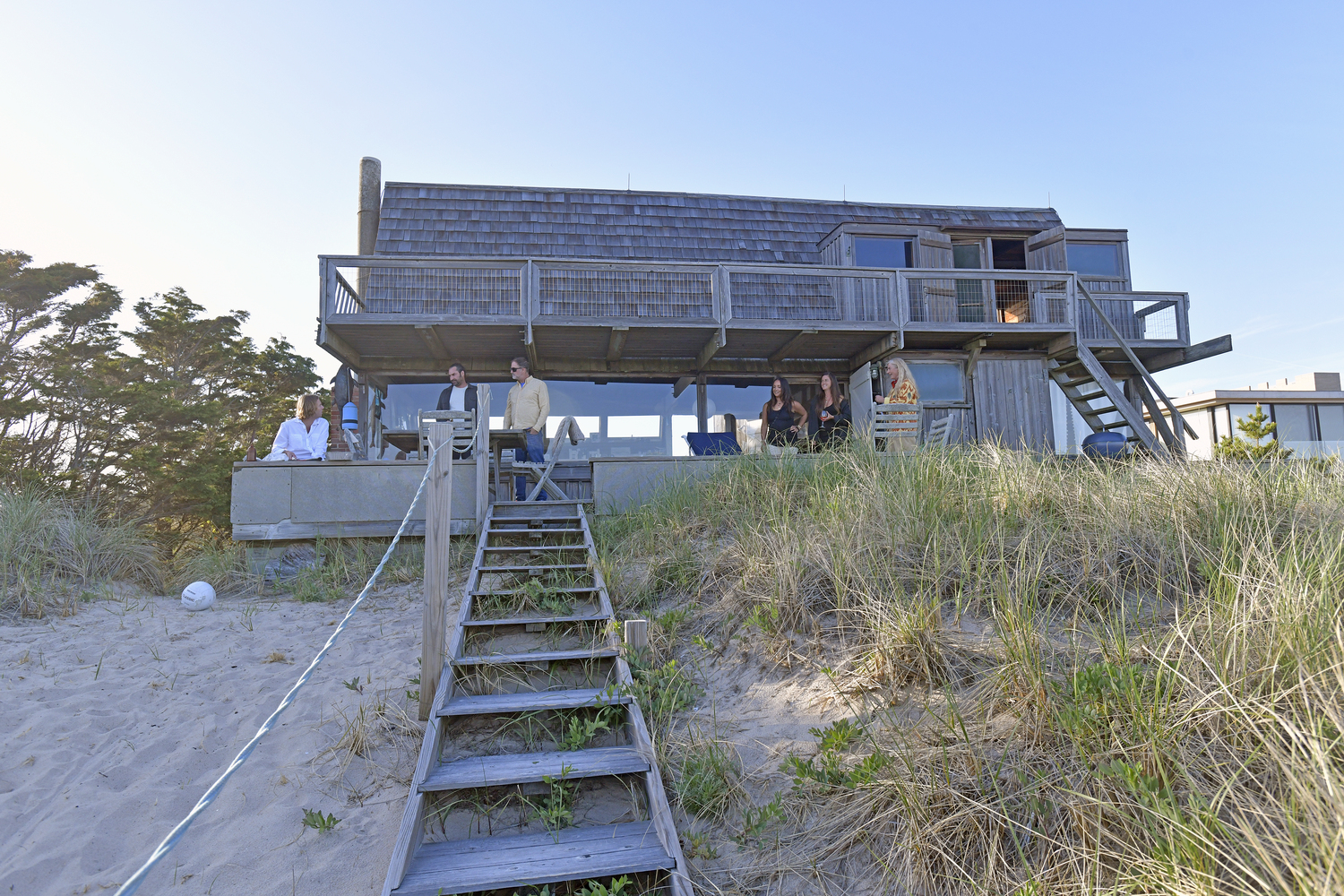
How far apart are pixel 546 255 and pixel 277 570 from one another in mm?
6655

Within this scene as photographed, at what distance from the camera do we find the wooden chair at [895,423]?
7.13m

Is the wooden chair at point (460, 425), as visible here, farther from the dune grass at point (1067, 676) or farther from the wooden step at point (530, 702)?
the wooden step at point (530, 702)

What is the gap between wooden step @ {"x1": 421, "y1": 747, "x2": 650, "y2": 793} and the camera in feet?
8.87

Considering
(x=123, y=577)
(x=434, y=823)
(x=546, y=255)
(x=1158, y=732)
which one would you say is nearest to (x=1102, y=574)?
(x=1158, y=732)

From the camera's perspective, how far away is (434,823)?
2.66 meters

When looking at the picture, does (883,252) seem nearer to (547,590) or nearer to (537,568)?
(537,568)

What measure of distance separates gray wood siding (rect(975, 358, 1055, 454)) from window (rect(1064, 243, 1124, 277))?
234 cm

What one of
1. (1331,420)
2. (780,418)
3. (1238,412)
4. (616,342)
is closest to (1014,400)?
(780,418)

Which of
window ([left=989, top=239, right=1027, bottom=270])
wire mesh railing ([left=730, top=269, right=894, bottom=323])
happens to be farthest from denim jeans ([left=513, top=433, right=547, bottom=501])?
window ([left=989, top=239, right=1027, bottom=270])

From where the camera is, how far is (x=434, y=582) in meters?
3.35

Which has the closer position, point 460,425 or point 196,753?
point 196,753

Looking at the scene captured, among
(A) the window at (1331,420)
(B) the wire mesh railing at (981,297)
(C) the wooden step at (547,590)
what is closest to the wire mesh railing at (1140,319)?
(B) the wire mesh railing at (981,297)

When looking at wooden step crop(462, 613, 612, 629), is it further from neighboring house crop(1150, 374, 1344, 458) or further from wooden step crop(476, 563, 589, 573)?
neighboring house crop(1150, 374, 1344, 458)

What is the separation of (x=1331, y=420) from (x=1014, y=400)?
54.2 feet
